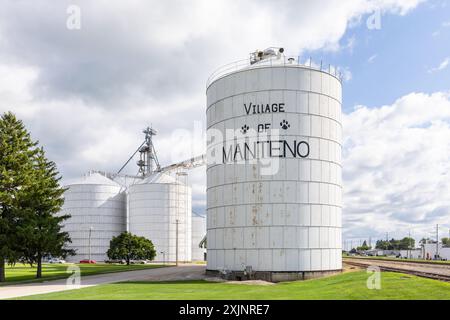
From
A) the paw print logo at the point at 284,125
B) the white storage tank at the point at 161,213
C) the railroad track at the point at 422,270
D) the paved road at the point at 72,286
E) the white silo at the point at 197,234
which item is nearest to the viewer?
the paved road at the point at 72,286

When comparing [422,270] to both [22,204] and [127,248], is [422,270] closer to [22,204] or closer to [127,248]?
[22,204]

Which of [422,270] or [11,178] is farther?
[11,178]

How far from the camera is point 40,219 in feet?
139

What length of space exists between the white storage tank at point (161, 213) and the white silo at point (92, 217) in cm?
430

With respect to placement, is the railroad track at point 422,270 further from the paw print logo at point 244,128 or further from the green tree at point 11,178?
the green tree at point 11,178

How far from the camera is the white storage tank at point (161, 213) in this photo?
322ft

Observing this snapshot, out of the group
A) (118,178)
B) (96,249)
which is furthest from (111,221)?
(118,178)

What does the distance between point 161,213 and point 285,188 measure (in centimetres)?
6661

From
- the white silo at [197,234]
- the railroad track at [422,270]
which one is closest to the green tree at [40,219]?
the railroad track at [422,270]

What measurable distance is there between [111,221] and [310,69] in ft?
249

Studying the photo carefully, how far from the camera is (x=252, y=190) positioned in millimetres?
36281

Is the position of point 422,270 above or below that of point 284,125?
below

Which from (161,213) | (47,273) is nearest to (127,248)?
(161,213)

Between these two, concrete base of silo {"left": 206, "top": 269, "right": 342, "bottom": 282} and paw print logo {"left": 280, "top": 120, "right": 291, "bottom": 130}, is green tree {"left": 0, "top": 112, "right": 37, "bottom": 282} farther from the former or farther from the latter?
paw print logo {"left": 280, "top": 120, "right": 291, "bottom": 130}
